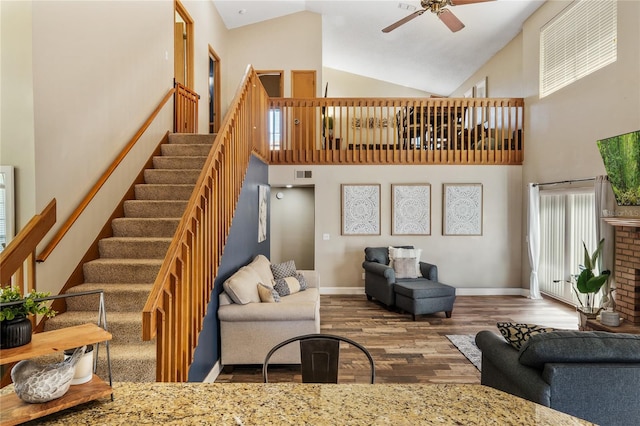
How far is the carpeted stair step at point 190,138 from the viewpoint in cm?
555

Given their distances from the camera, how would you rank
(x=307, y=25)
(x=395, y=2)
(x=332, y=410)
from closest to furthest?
(x=332, y=410) < (x=395, y=2) < (x=307, y=25)

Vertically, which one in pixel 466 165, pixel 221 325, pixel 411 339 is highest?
pixel 466 165

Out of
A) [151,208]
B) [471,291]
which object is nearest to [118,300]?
[151,208]

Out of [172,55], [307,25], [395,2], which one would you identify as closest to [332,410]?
[172,55]

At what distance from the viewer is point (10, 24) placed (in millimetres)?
2916

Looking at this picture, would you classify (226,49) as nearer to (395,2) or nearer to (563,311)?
(395,2)

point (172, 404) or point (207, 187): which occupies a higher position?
point (207, 187)

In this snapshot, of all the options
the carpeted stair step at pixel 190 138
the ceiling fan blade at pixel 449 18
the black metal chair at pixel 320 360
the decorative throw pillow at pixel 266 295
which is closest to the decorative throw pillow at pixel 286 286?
the decorative throw pillow at pixel 266 295

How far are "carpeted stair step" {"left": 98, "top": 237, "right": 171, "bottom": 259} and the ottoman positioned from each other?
3.43m

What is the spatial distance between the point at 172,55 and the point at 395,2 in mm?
4141

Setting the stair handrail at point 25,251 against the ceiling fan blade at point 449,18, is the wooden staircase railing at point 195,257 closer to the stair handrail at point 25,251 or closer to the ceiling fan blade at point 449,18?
the stair handrail at point 25,251

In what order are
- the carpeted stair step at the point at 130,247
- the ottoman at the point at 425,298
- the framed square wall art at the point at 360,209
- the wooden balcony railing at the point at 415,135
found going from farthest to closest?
the framed square wall art at the point at 360,209 < the wooden balcony railing at the point at 415,135 < the ottoman at the point at 425,298 < the carpeted stair step at the point at 130,247

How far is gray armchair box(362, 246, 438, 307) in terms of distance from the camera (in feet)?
19.7

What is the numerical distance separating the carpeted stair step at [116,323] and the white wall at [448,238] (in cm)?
451
